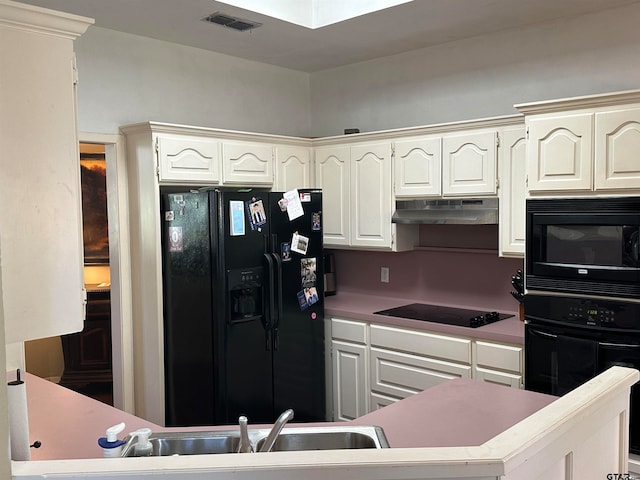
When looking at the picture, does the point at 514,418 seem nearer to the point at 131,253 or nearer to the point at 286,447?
the point at 286,447

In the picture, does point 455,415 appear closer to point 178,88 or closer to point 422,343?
point 422,343

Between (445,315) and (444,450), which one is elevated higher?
(444,450)

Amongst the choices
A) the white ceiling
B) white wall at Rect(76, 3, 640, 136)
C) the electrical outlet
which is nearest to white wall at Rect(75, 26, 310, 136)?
white wall at Rect(76, 3, 640, 136)

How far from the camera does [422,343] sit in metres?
3.56

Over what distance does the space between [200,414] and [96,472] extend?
271 cm

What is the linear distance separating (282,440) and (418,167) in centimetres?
236

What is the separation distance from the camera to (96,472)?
3.05 ft

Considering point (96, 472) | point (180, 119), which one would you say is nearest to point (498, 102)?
point (180, 119)

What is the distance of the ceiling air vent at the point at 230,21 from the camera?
11.2 ft

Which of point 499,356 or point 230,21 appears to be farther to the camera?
point 230,21

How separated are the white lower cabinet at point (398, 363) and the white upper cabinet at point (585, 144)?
94 centimetres

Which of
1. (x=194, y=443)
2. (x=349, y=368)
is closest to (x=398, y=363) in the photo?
(x=349, y=368)

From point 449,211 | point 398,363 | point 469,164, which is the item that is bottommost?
point 398,363

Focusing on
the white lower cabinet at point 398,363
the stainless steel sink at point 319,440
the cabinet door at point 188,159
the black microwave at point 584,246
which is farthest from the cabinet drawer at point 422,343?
the stainless steel sink at point 319,440
